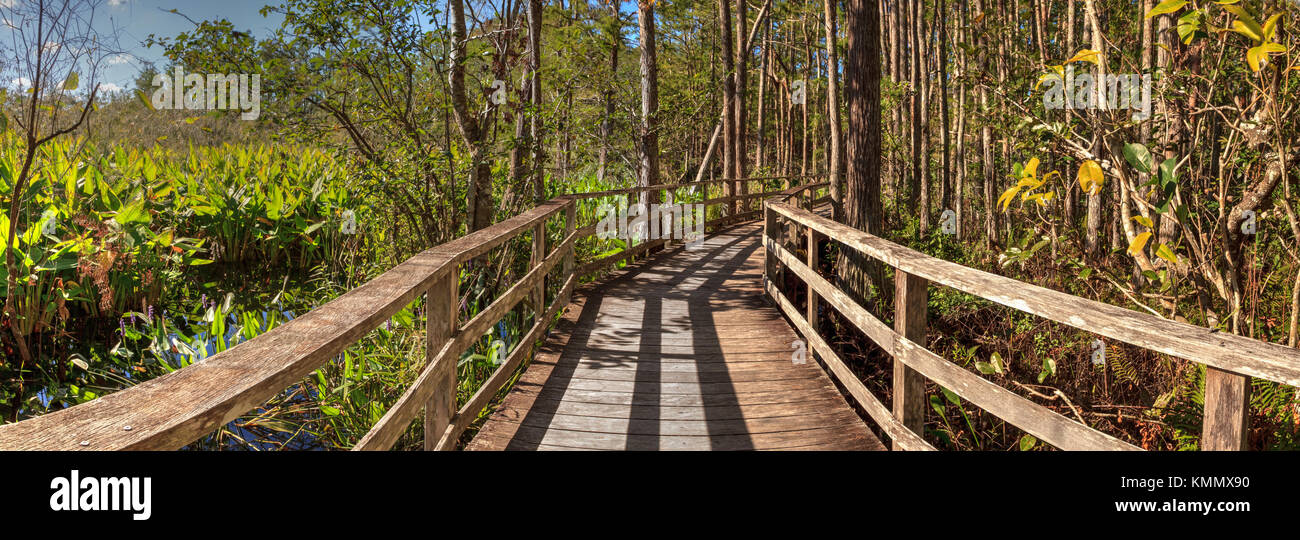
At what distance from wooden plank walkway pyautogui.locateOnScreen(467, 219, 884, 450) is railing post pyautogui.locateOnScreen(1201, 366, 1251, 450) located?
6.83 feet

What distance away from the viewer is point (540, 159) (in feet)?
23.8

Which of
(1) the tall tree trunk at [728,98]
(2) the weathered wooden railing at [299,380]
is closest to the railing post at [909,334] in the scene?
(2) the weathered wooden railing at [299,380]

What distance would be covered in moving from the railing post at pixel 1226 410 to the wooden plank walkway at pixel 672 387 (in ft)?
6.83

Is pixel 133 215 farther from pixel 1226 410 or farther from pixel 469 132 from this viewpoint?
pixel 1226 410

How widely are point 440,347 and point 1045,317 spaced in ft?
7.85

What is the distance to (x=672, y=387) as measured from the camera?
4.97 meters

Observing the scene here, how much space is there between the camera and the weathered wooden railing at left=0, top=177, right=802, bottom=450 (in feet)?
4.13

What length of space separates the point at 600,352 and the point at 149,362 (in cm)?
361

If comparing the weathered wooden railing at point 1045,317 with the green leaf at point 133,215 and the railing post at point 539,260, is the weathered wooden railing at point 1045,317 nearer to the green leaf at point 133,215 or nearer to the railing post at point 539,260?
the railing post at point 539,260

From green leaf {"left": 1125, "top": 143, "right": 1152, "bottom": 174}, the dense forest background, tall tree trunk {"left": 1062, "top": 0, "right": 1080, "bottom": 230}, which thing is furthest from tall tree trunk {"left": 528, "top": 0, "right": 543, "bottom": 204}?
tall tree trunk {"left": 1062, "top": 0, "right": 1080, "bottom": 230}

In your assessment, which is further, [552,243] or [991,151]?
[991,151]

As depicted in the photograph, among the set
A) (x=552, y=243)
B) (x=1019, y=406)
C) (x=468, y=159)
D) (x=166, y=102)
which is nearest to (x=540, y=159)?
(x=468, y=159)

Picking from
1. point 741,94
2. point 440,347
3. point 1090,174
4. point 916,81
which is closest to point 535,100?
point 440,347
